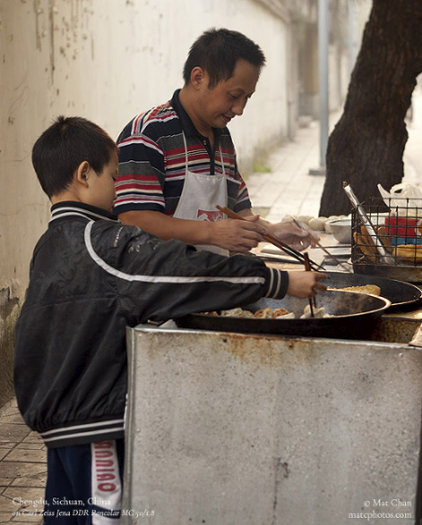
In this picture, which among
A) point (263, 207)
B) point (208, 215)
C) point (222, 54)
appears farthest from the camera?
point (263, 207)

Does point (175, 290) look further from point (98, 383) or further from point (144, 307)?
point (98, 383)

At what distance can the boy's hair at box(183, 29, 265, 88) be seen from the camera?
288cm

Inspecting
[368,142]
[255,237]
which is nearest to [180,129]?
[255,237]

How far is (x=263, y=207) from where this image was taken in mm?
12188

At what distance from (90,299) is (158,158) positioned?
0.97 meters

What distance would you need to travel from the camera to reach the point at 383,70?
5922 mm

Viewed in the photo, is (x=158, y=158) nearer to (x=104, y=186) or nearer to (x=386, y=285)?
(x=104, y=186)

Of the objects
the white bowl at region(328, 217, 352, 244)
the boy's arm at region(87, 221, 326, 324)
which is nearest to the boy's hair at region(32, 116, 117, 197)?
the boy's arm at region(87, 221, 326, 324)

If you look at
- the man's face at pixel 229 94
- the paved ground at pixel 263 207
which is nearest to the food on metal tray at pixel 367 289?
the man's face at pixel 229 94

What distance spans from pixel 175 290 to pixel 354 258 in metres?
1.28

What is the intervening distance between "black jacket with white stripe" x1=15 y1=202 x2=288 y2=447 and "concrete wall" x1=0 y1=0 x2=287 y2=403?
269cm

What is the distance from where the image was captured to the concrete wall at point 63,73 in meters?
4.87

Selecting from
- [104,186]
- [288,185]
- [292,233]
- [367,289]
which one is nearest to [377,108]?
[292,233]

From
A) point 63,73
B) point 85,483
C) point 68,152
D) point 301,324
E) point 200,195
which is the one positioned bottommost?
point 85,483
